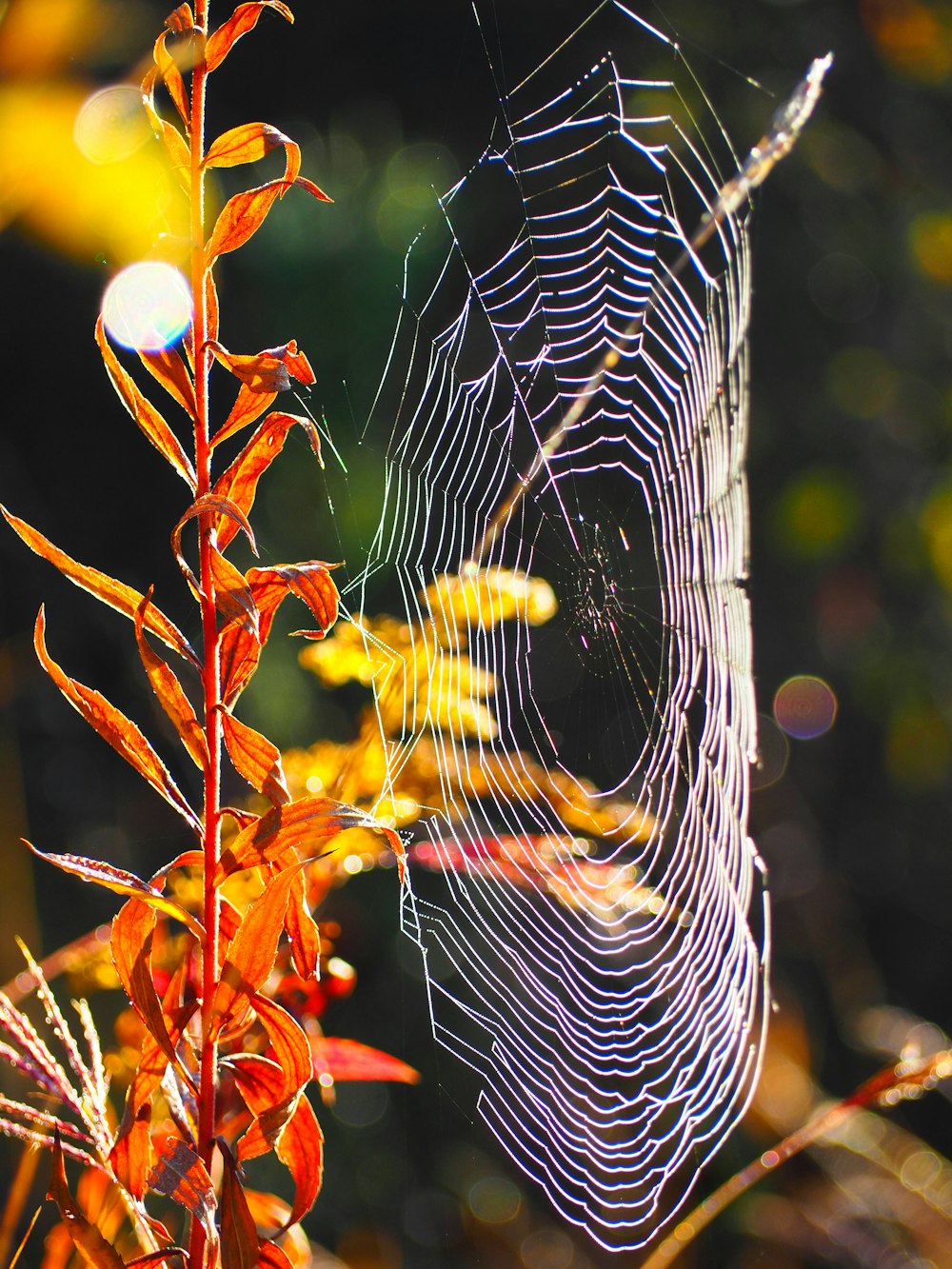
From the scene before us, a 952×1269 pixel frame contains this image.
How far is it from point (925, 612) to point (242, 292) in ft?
4.47

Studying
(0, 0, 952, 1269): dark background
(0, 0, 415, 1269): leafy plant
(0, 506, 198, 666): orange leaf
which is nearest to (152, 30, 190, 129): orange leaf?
(0, 0, 415, 1269): leafy plant

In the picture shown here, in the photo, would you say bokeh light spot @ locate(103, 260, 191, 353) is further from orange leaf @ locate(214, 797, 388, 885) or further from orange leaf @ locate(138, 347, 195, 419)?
orange leaf @ locate(214, 797, 388, 885)

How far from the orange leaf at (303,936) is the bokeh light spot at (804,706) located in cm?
183

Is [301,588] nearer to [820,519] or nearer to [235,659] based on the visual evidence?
[235,659]

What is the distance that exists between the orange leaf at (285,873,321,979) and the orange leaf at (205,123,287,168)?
0.20m

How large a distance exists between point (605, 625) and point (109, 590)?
1.00m

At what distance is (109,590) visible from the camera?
27 centimetres

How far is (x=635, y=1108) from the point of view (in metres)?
1.49

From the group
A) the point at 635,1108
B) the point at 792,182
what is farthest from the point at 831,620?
the point at 635,1108

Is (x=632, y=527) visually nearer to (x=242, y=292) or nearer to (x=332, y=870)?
(x=242, y=292)

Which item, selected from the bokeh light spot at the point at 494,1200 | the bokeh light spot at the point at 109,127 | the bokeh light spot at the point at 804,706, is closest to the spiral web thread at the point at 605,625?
the bokeh light spot at the point at 494,1200

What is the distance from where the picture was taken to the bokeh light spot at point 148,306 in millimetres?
265

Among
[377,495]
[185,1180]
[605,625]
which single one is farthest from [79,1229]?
[377,495]

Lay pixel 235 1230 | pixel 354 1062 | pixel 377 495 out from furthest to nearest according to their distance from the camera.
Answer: pixel 377 495, pixel 354 1062, pixel 235 1230
